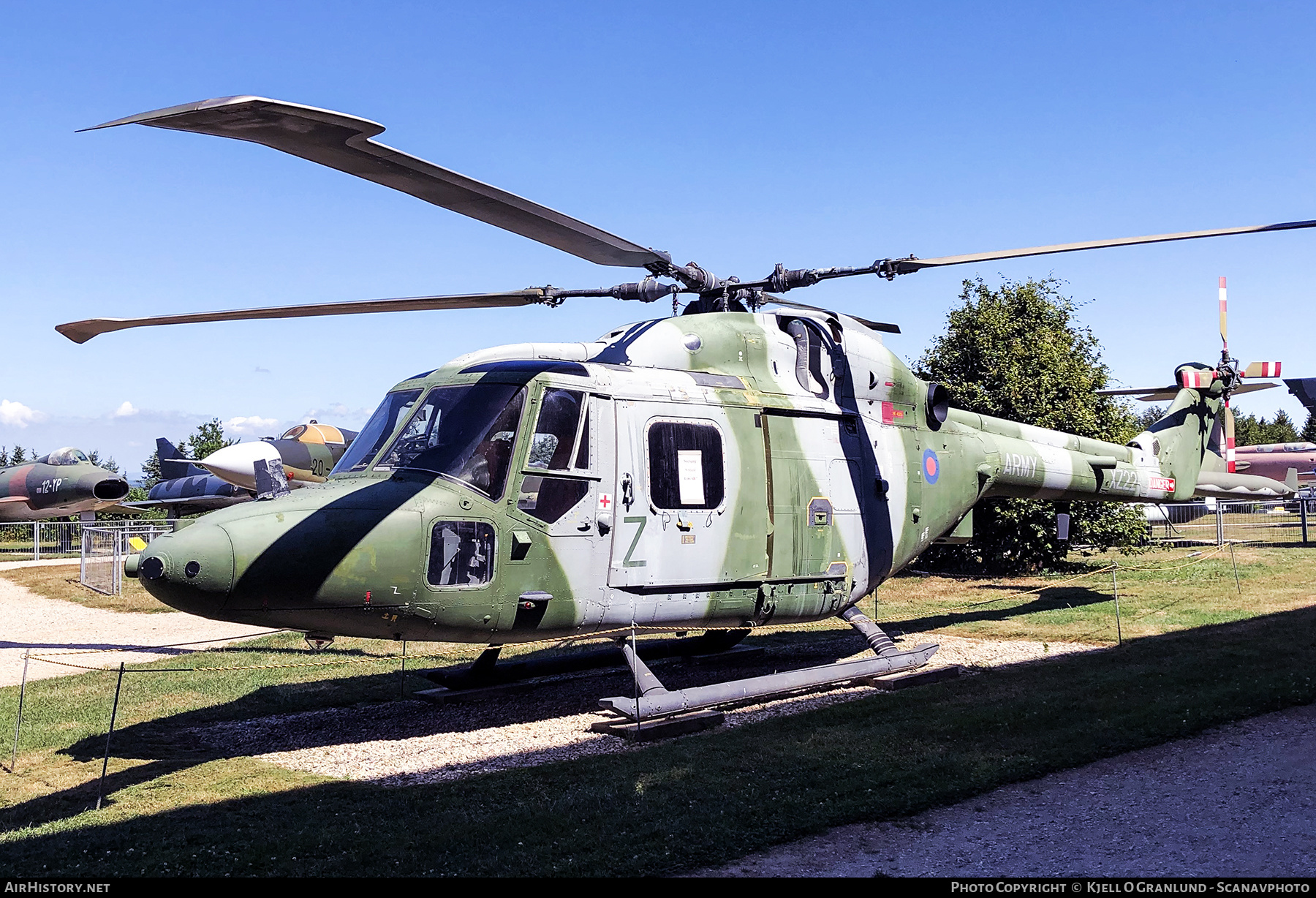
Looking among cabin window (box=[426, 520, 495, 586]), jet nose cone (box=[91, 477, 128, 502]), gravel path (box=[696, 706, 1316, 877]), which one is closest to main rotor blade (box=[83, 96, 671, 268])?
cabin window (box=[426, 520, 495, 586])

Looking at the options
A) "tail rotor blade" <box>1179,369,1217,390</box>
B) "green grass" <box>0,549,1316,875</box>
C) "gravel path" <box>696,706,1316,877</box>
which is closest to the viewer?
"gravel path" <box>696,706,1316,877</box>

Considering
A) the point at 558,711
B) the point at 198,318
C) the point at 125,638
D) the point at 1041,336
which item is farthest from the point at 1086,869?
the point at 1041,336

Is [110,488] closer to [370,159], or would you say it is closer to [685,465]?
[685,465]

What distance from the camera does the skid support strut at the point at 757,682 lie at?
360 inches

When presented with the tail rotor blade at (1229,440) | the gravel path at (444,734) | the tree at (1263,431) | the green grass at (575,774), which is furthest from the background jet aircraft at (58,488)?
the tree at (1263,431)

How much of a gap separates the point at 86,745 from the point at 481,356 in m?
5.03

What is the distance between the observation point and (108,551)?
2514 centimetres

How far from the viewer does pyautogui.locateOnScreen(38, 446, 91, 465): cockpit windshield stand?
3742 cm

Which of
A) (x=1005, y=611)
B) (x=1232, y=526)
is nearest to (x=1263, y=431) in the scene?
(x=1232, y=526)

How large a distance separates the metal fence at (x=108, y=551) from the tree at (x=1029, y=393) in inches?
737

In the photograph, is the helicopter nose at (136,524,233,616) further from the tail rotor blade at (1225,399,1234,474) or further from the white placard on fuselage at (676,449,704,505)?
the tail rotor blade at (1225,399,1234,474)

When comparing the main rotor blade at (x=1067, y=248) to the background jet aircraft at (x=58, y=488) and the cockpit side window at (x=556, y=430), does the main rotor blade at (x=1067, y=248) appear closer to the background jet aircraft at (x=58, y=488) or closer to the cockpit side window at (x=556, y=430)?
the cockpit side window at (x=556, y=430)

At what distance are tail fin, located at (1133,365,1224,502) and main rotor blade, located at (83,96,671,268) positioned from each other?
11933mm

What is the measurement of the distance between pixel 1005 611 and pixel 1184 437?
4.44 m
